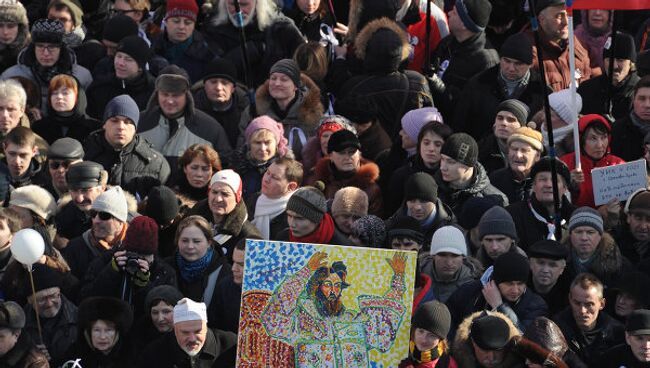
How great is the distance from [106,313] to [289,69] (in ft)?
11.5

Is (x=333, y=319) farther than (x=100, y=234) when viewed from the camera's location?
No

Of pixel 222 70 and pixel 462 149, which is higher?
pixel 222 70

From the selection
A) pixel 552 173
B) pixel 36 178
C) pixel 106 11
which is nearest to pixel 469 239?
pixel 552 173

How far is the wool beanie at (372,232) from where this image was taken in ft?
48.4

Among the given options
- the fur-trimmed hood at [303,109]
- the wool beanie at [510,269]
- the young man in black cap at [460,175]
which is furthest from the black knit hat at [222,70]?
the wool beanie at [510,269]

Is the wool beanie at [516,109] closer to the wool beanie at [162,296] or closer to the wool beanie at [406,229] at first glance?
the wool beanie at [406,229]


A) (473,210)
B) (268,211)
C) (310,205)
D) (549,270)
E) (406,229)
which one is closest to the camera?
(549,270)

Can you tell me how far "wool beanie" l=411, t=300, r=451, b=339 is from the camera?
43.0 ft

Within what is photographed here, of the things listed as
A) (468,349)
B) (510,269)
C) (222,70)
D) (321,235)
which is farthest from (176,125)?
(468,349)

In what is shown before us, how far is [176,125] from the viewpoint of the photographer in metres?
17.0

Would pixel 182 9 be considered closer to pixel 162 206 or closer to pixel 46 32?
pixel 46 32

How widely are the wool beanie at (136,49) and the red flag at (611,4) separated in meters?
4.12

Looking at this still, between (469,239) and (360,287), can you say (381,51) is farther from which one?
(360,287)

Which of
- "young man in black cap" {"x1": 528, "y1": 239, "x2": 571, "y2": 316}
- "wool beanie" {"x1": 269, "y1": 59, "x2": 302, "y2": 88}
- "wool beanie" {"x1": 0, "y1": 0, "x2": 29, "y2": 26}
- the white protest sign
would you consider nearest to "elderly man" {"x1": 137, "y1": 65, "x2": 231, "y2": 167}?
"wool beanie" {"x1": 269, "y1": 59, "x2": 302, "y2": 88}
